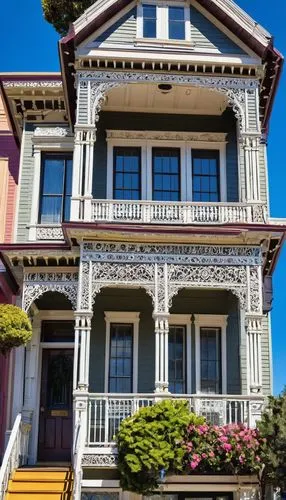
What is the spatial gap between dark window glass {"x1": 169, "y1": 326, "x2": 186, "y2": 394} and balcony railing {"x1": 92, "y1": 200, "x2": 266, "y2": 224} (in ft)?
10.4

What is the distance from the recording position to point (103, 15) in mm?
17672

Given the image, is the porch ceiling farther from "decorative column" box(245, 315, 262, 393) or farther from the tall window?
"decorative column" box(245, 315, 262, 393)

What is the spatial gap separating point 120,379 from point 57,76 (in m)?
7.93

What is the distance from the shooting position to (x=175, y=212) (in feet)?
54.6

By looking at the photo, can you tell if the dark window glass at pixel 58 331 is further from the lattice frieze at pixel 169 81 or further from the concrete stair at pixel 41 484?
the lattice frieze at pixel 169 81

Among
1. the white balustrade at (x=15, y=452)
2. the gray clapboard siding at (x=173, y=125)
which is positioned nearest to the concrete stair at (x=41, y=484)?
the white balustrade at (x=15, y=452)

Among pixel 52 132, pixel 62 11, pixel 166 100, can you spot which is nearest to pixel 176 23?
pixel 166 100

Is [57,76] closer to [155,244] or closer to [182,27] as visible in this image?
[182,27]

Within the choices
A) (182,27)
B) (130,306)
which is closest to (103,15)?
(182,27)

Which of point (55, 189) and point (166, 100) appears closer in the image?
point (166, 100)

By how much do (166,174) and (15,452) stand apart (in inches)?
308

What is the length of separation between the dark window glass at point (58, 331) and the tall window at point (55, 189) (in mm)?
2588

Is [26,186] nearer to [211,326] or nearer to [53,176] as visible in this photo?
[53,176]

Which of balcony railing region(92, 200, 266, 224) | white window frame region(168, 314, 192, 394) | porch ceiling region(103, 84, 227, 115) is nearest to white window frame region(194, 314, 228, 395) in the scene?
white window frame region(168, 314, 192, 394)
